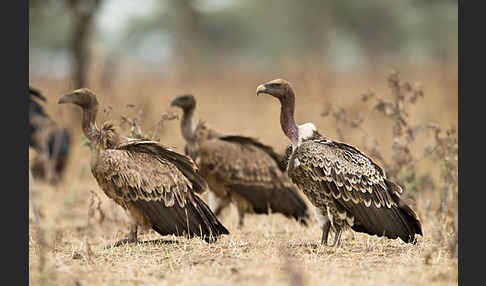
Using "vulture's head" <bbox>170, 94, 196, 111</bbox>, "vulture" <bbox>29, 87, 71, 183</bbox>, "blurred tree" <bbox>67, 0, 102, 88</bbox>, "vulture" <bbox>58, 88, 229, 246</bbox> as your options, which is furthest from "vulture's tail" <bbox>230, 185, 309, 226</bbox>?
"blurred tree" <bbox>67, 0, 102, 88</bbox>

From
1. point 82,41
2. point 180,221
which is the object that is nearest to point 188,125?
point 180,221

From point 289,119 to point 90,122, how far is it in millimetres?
2178

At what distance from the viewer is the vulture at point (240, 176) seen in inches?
366

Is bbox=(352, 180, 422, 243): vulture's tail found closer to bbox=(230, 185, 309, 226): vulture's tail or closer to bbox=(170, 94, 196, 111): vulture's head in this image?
bbox=(230, 185, 309, 226): vulture's tail

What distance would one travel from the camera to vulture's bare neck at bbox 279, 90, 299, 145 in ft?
23.2

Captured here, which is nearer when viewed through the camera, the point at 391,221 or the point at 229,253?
the point at 229,253

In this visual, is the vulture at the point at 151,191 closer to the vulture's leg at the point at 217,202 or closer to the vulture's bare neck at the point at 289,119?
the vulture's bare neck at the point at 289,119

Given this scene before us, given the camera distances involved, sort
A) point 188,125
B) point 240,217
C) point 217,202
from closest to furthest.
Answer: point 240,217 < point 217,202 < point 188,125

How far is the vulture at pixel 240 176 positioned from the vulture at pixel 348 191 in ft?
7.81

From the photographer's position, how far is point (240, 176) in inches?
368

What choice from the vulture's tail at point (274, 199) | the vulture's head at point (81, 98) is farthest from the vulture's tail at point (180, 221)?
the vulture's tail at point (274, 199)

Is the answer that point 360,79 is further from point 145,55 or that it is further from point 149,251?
point 145,55

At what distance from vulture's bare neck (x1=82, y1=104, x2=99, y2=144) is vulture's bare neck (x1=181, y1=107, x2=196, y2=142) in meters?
2.23

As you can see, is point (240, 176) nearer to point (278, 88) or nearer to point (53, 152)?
point (278, 88)
